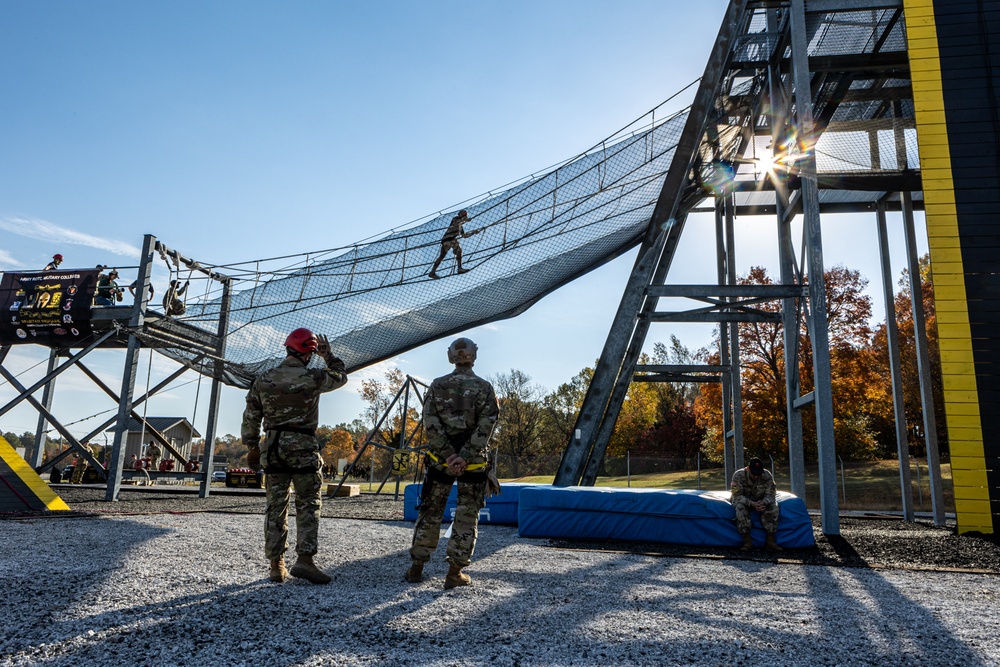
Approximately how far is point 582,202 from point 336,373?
688cm

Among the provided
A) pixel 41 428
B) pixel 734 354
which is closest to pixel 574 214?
pixel 734 354

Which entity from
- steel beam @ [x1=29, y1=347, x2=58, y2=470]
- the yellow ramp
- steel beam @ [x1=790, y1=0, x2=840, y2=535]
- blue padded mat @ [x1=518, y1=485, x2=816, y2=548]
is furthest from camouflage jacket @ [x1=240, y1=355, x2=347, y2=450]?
steel beam @ [x1=29, y1=347, x2=58, y2=470]

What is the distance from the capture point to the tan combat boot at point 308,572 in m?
4.33

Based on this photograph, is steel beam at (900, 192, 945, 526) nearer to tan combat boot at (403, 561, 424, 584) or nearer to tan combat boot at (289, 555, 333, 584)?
tan combat boot at (403, 561, 424, 584)

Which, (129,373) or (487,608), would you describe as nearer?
(487,608)

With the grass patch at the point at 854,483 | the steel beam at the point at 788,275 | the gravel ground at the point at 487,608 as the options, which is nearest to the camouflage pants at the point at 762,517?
the gravel ground at the point at 487,608

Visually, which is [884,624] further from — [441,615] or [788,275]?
[788,275]

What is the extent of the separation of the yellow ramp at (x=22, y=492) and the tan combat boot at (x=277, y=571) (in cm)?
689

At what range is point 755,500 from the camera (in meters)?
7.35

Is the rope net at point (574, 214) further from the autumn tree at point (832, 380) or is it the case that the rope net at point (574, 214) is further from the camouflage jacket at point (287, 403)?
the autumn tree at point (832, 380)

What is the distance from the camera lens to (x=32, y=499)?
9156 millimetres

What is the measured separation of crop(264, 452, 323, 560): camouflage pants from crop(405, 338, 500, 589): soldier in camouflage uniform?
0.74 metres

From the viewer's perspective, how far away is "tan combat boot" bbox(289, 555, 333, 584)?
4.33 meters

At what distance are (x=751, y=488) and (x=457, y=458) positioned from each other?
442 cm
